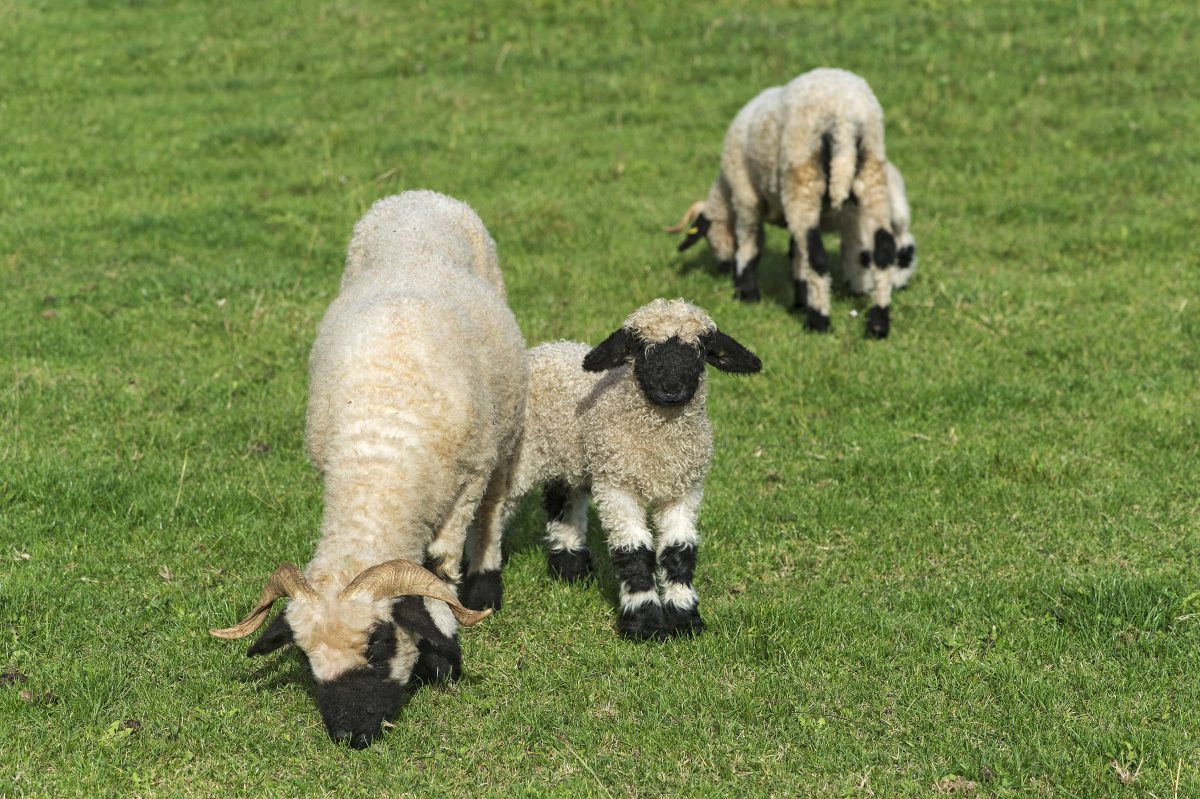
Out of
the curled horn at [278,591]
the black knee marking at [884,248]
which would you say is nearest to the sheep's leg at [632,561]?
the curled horn at [278,591]

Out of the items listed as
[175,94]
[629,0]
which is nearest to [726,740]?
[175,94]

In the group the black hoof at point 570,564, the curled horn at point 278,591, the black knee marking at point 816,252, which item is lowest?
the black hoof at point 570,564

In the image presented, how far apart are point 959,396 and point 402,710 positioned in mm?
5574

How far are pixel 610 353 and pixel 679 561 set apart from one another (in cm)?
122

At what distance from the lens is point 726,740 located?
17.6 feet

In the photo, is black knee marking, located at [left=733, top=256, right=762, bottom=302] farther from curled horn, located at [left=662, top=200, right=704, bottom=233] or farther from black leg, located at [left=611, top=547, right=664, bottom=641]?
black leg, located at [left=611, top=547, right=664, bottom=641]

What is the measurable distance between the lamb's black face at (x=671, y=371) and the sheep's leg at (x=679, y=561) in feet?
2.00

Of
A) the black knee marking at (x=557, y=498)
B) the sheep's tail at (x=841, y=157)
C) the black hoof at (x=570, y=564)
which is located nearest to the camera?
the black hoof at (x=570, y=564)

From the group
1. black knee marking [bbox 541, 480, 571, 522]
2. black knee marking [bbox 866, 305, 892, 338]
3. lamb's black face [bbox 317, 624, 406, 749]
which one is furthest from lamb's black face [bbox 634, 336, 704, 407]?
black knee marking [bbox 866, 305, 892, 338]

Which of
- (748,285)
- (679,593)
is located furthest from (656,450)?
(748,285)

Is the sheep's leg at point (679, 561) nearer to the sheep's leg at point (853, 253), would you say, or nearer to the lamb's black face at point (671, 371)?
the lamb's black face at point (671, 371)

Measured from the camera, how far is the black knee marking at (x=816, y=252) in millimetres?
11023

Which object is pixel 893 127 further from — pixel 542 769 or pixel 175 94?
pixel 542 769

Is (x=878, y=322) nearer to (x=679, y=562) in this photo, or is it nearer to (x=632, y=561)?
(x=679, y=562)
